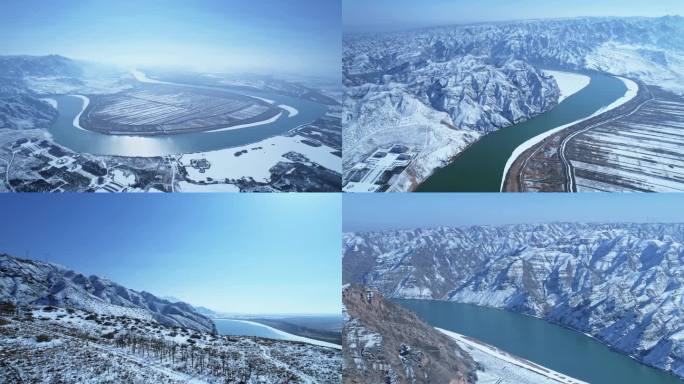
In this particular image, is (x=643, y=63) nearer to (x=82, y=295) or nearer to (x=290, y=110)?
(x=290, y=110)

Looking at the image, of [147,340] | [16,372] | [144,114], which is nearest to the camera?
[16,372]

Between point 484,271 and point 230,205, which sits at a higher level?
point 230,205

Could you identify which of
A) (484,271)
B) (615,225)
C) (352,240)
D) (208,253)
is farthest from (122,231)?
(615,225)

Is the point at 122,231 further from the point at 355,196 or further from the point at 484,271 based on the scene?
the point at 484,271

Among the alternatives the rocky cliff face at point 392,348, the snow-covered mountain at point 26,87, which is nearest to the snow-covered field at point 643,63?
the rocky cliff face at point 392,348

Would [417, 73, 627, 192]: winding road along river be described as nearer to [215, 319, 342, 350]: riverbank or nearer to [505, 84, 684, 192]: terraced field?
[505, 84, 684, 192]: terraced field
